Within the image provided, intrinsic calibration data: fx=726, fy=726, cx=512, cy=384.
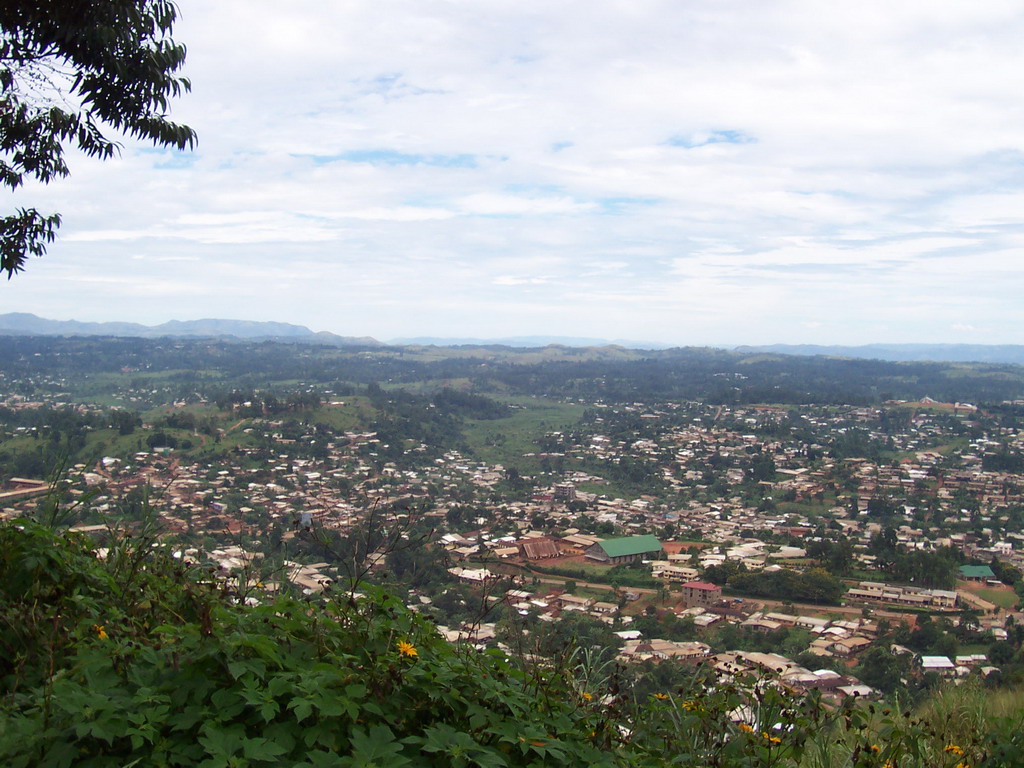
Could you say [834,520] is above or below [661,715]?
below

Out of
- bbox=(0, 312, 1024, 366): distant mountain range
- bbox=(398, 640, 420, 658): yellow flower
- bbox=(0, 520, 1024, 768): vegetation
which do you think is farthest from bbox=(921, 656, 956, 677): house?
bbox=(0, 312, 1024, 366): distant mountain range

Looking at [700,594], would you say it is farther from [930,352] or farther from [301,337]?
[930,352]

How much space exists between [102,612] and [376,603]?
939mm

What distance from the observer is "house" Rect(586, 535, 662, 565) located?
49.4 feet

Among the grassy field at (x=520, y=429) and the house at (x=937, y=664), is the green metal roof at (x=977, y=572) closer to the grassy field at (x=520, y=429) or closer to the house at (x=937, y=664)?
the house at (x=937, y=664)

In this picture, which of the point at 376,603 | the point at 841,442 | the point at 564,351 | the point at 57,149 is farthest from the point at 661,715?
the point at 564,351

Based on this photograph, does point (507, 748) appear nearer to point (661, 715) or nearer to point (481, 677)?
point (481, 677)

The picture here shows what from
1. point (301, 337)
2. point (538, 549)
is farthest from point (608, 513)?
point (301, 337)

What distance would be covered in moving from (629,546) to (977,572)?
6.89m

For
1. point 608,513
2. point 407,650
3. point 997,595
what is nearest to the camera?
point 407,650

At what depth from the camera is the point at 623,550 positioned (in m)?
15.4

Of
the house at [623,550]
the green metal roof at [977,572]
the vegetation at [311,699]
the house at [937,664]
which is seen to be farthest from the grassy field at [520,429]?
the vegetation at [311,699]

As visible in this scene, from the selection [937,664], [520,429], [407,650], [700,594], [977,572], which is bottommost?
[520,429]

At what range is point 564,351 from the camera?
102250mm
